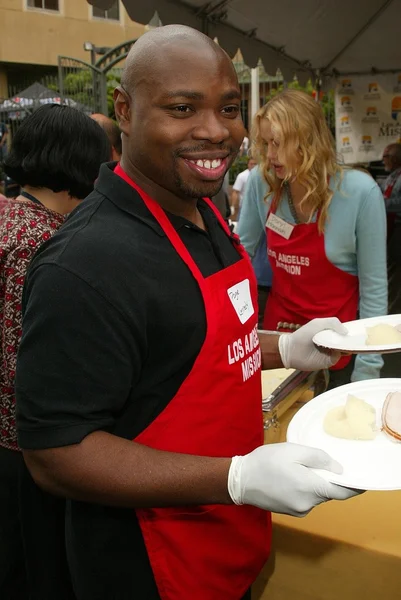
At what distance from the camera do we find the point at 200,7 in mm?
3404

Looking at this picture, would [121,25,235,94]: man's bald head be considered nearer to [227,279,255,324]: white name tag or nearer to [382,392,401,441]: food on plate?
[227,279,255,324]: white name tag

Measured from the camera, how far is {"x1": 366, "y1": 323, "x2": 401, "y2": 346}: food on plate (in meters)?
1.51

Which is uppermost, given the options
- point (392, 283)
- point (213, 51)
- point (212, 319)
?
point (213, 51)

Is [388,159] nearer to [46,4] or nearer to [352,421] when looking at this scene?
[352,421]

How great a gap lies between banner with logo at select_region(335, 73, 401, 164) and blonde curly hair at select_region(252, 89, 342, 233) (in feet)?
11.1

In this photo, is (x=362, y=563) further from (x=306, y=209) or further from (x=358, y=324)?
(x=306, y=209)

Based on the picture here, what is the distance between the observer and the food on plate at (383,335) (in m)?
1.51

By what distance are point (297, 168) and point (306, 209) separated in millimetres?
162

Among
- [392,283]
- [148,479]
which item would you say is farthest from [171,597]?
[392,283]

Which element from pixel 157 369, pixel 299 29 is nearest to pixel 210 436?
pixel 157 369

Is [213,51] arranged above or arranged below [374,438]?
above

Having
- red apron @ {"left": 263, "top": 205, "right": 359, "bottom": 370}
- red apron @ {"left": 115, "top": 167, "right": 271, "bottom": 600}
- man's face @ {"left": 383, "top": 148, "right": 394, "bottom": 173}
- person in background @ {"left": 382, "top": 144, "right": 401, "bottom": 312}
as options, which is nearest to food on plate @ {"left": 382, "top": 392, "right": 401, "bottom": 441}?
red apron @ {"left": 115, "top": 167, "right": 271, "bottom": 600}

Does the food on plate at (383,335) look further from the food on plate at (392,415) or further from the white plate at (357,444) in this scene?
the food on plate at (392,415)

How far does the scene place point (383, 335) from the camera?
5.06 ft
